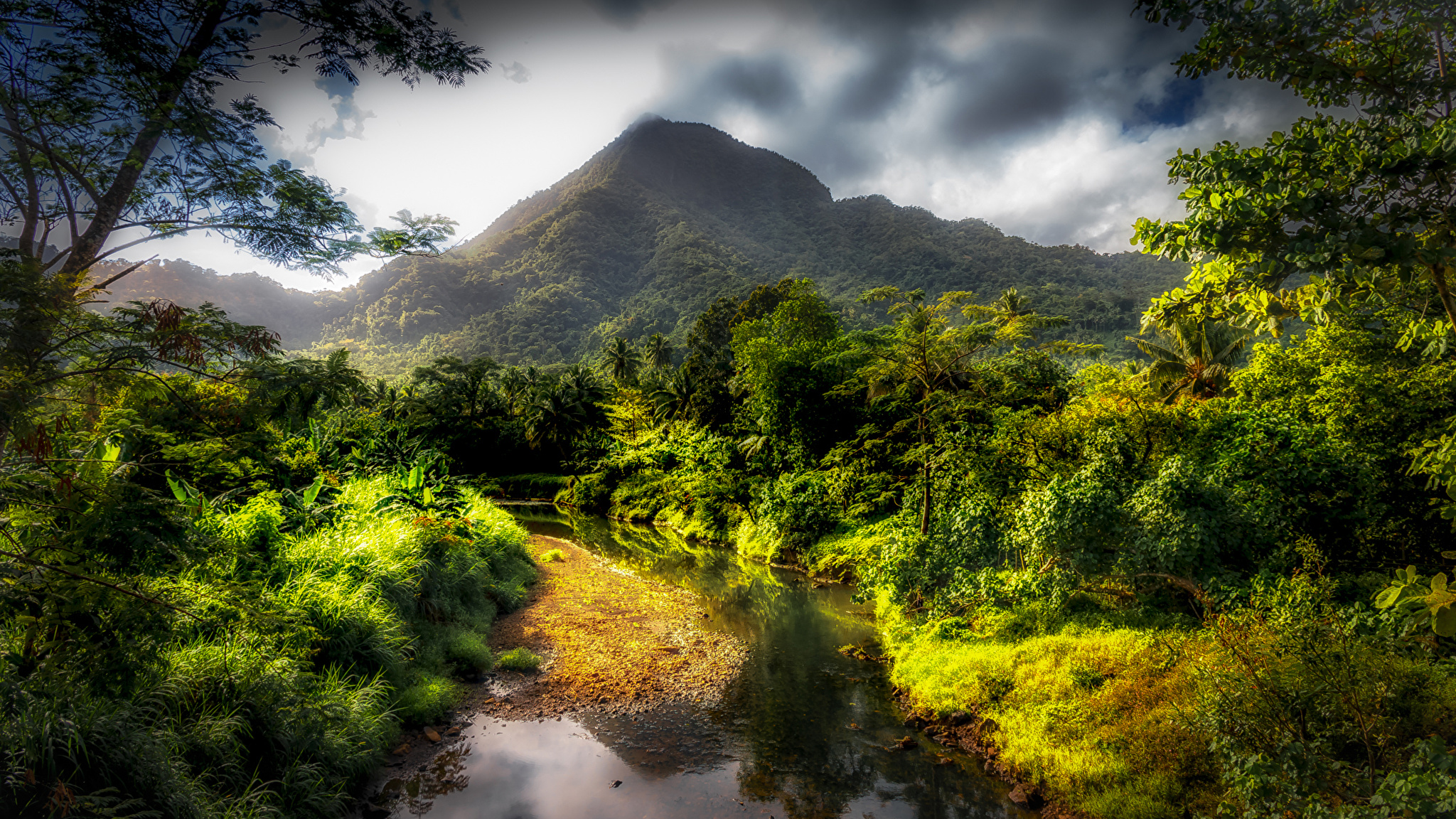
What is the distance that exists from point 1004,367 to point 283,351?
13624mm

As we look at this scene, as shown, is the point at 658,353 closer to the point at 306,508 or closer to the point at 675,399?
the point at 675,399

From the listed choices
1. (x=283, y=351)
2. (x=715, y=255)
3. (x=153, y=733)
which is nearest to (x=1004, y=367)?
(x=283, y=351)

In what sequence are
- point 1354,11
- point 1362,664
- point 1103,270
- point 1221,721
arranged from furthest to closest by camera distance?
point 1103,270 < point 1362,664 < point 1221,721 < point 1354,11

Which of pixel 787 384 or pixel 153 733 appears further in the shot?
pixel 787 384

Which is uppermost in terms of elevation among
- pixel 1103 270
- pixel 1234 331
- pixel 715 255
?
pixel 715 255

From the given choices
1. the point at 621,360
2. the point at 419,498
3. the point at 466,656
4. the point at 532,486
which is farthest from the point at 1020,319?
the point at 621,360

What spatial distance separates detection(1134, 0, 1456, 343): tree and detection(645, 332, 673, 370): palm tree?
48.8 m

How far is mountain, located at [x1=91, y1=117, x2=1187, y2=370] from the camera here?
69.4 meters

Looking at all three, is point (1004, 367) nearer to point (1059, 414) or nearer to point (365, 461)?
point (1059, 414)

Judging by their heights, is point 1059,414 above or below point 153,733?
above

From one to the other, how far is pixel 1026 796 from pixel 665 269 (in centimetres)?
9569

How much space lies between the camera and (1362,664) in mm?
4980

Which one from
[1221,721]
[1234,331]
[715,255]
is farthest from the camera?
[715,255]

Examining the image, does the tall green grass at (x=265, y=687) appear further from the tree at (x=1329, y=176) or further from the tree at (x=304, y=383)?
the tree at (x=1329, y=176)
